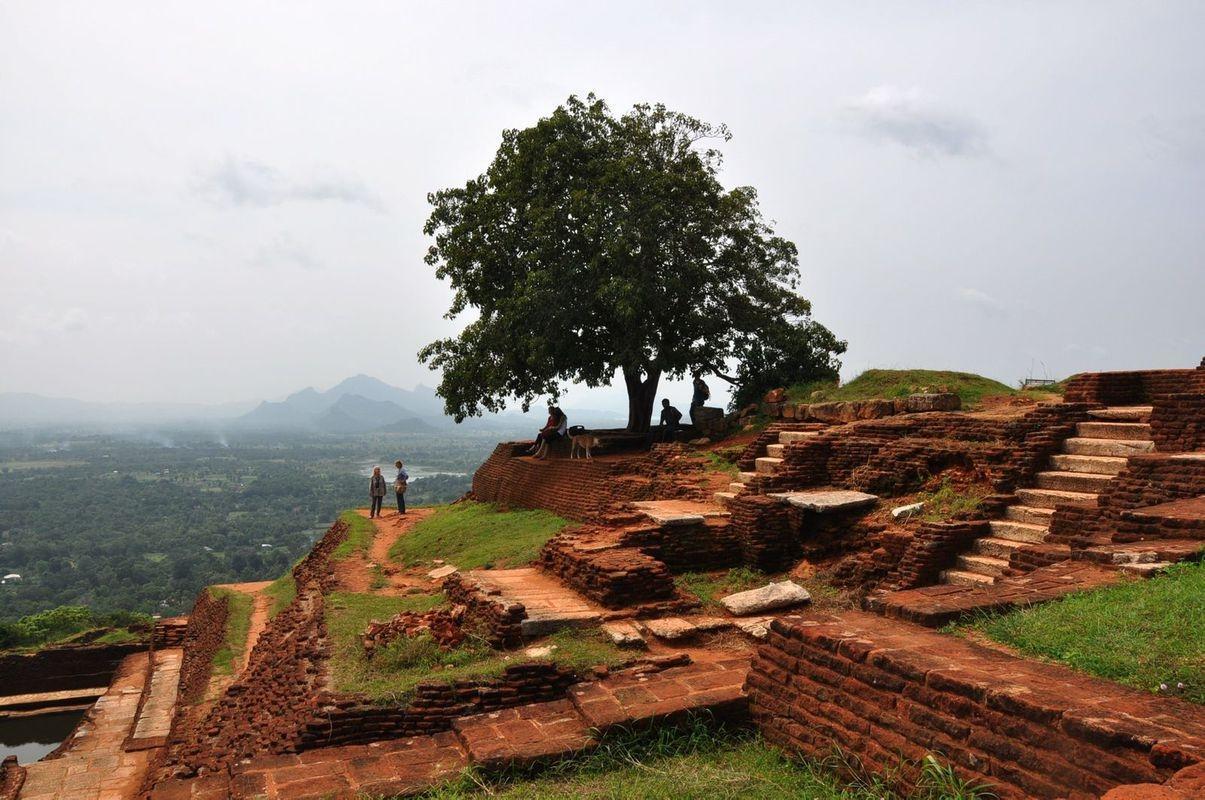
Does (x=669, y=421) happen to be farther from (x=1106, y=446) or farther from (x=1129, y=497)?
(x=1129, y=497)

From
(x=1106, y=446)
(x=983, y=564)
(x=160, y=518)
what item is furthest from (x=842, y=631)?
(x=160, y=518)

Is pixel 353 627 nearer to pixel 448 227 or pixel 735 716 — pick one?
pixel 735 716

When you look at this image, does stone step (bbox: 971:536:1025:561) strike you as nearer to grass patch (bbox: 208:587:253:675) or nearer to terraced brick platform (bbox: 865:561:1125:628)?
terraced brick platform (bbox: 865:561:1125:628)

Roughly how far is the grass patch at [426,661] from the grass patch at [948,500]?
12.1 feet

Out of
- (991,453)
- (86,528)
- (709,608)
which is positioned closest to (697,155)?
(991,453)

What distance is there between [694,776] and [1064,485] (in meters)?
5.49

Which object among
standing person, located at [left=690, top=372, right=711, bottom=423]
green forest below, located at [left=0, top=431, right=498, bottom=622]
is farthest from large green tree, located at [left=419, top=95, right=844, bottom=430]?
green forest below, located at [left=0, top=431, right=498, bottom=622]

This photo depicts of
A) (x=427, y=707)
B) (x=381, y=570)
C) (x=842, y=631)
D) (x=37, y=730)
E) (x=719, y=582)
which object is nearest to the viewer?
(x=842, y=631)

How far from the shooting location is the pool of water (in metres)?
16.0

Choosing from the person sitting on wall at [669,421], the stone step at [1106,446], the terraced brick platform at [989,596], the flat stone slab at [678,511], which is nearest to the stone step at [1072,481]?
the stone step at [1106,446]

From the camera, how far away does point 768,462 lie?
11438 mm

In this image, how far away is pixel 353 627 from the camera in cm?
804

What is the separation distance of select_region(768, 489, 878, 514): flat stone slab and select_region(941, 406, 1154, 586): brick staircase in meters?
1.59

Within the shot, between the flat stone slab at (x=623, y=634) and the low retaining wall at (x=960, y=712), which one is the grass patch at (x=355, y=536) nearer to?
the flat stone slab at (x=623, y=634)
